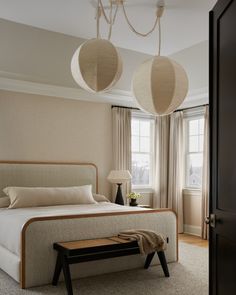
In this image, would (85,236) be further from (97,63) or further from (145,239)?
(97,63)

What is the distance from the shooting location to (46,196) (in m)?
5.36

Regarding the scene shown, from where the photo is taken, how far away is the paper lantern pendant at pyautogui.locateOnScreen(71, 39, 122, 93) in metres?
3.30

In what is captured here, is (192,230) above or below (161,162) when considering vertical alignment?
below

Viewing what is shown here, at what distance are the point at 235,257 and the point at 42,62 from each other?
4.66 meters

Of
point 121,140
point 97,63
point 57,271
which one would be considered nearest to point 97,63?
point 97,63

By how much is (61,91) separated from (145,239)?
3.01m

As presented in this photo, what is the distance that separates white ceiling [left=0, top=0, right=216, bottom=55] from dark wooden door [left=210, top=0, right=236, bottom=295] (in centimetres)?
253

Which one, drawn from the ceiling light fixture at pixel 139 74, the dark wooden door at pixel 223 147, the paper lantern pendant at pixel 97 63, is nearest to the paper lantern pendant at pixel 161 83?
the ceiling light fixture at pixel 139 74

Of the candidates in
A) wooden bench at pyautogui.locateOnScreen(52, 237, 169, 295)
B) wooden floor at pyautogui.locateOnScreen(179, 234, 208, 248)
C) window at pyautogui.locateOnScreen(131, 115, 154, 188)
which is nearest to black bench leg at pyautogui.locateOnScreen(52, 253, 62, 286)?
wooden bench at pyautogui.locateOnScreen(52, 237, 169, 295)

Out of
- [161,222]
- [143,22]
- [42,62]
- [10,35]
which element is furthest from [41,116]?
[161,222]

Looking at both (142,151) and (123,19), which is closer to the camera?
(123,19)

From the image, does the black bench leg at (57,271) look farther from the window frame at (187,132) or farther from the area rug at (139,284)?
the window frame at (187,132)

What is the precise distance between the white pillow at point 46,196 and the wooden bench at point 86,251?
1.41m

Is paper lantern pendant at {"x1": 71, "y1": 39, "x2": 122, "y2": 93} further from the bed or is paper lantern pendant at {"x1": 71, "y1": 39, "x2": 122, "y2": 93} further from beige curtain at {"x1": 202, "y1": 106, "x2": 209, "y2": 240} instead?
beige curtain at {"x1": 202, "y1": 106, "x2": 209, "y2": 240}
